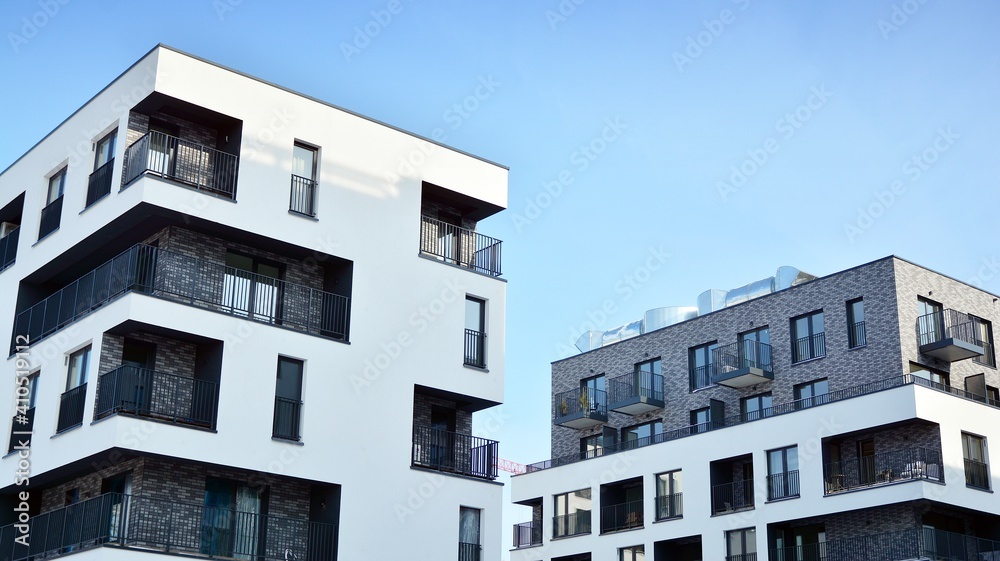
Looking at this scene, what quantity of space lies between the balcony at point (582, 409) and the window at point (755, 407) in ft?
23.9

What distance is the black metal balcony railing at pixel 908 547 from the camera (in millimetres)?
41312

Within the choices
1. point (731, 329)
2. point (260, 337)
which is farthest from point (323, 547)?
point (731, 329)

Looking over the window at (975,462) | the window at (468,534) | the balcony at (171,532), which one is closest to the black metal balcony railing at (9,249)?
the balcony at (171,532)

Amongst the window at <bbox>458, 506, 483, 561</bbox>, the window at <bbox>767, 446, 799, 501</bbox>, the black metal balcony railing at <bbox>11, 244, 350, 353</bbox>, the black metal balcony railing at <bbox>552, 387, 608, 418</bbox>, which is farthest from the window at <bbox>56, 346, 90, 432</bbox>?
the black metal balcony railing at <bbox>552, 387, 608, 418</bbox>

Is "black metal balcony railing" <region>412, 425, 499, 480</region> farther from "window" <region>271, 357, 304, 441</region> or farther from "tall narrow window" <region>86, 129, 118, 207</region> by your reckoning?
"tall narrow window" <region>86, 129, 118, 207</region>

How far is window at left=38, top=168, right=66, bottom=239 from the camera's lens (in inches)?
1252

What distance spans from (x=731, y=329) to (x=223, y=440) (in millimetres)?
28262

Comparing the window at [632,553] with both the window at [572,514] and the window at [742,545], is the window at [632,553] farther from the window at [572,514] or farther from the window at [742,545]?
the window at [742,545]

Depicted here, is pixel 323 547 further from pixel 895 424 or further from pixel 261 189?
pixel 895 424

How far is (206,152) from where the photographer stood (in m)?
29.7

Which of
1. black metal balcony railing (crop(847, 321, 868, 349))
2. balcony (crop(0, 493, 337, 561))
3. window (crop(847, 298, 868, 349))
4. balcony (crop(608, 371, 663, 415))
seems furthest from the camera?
balcony (crop(608, 371, 663, 415))

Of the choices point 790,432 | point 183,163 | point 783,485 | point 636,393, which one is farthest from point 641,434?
point 183,163

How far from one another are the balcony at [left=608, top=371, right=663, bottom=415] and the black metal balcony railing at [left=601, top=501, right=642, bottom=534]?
4.17 meters

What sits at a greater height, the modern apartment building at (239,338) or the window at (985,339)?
the window at (985,339)
